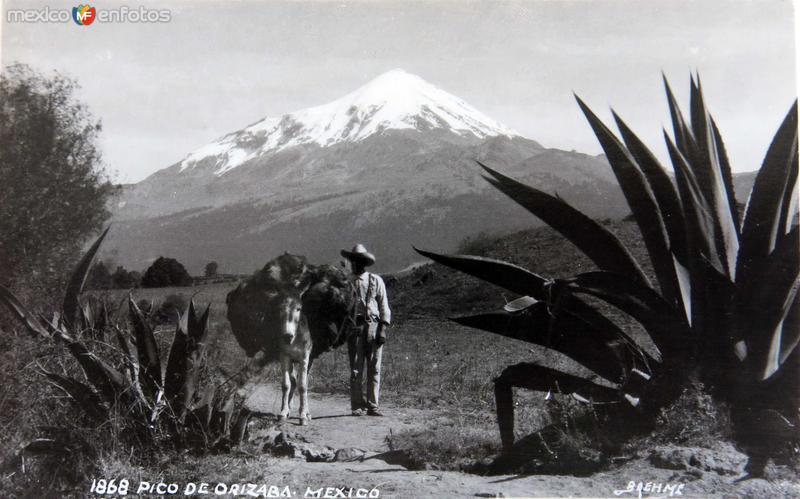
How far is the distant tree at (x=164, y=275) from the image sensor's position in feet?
60.7

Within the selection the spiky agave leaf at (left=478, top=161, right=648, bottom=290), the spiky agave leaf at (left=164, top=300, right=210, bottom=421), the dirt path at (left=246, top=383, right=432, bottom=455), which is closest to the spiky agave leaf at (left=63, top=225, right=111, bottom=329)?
the spiky agave leaf at (left=164, top=300, right=210, bottom=421)

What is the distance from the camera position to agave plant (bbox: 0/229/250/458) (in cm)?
381

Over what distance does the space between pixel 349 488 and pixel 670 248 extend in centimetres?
222

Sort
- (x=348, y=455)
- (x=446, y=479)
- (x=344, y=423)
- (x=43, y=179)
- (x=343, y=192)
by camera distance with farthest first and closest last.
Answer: (x=343, y=192) → (x=43, y=179) → (x=344, y=423) → (x=348, y=455) → (x=446, y=479)

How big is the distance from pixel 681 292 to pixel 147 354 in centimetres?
316

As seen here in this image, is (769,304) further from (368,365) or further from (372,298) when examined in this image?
(368,365)

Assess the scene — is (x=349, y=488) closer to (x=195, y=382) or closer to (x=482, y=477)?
(x=482, y=477)

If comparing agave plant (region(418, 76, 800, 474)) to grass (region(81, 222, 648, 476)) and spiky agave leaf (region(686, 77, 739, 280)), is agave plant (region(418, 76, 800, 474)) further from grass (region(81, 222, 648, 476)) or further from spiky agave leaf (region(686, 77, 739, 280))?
grass (region(81, 222, 648, 476))

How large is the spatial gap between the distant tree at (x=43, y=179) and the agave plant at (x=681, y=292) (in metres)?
5.10

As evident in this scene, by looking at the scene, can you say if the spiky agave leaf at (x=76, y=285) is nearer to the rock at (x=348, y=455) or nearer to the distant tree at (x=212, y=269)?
the rock at (x=348, y=455)

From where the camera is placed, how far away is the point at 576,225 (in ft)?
11.2


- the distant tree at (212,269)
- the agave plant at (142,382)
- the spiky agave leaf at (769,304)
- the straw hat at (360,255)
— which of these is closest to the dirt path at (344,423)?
the agave plant at (142,382)

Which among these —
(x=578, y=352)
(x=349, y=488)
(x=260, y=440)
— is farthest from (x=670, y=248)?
(x=260, y=440)

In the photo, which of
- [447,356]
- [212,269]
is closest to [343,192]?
[212,269]
